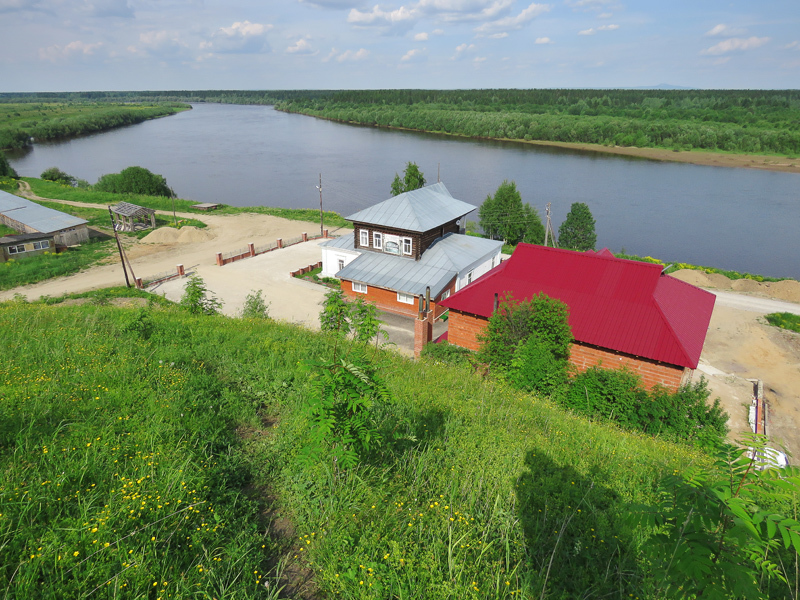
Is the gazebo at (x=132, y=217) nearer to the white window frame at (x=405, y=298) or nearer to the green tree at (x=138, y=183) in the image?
the green tree at (x=138, y=183)

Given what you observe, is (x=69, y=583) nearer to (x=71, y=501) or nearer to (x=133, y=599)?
(x=133, y=599)

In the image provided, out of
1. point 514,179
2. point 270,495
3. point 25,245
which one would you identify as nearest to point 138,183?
point 25,245

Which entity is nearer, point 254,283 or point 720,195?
point 254,283

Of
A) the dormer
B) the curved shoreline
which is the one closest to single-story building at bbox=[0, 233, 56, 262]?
the dormer

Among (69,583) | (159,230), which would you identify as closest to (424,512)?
(69,583)

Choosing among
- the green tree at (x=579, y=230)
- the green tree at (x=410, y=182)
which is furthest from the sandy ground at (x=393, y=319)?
the green tree at (x=410, y=182)

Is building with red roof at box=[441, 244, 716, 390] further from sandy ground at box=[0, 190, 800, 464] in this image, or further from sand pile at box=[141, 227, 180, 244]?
sand pile at box=[141, 227, 180, 244]

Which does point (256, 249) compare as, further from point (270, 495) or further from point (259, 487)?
point (270, 495)
